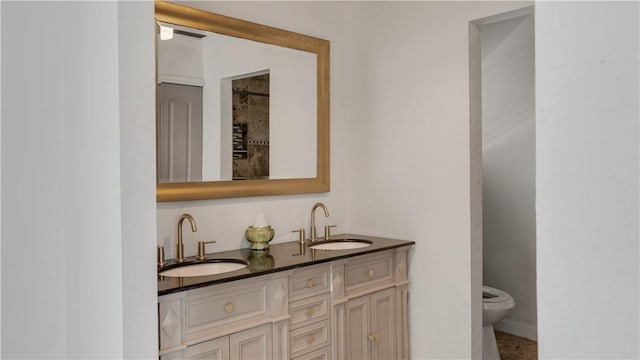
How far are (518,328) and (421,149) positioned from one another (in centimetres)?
197

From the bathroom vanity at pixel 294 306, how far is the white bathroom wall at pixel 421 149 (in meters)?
0.16

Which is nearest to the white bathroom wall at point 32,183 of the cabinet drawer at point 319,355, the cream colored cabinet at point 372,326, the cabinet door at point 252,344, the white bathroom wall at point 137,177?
the white bathroom wall at point 137,177

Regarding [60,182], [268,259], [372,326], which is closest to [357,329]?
[372,326]

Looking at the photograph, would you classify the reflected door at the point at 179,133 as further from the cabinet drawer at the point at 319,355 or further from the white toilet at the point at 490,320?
the white toilet at the point at 490,320

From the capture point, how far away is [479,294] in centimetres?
256

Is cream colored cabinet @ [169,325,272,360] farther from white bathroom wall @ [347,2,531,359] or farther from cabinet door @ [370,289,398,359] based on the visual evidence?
white bathroom wall @ [347,2,531,359]

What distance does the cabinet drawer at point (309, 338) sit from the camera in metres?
2.09

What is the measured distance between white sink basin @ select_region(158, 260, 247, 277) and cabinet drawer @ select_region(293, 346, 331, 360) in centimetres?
51

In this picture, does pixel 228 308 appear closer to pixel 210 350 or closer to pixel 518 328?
pixel 210 350

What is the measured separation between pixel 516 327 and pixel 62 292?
12.0ft

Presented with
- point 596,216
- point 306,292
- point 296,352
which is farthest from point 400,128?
point 596,216

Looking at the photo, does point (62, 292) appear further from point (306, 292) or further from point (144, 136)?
point (306, 292)

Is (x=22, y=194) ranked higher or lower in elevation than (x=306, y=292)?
higher

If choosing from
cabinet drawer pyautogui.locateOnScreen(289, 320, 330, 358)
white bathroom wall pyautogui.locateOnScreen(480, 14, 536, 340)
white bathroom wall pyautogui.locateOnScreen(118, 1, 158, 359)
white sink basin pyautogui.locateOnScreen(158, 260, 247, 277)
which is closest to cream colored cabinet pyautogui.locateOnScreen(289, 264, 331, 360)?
cabinet drawer pyautogui.locateOnScreen(289, 320, 330, 358)
